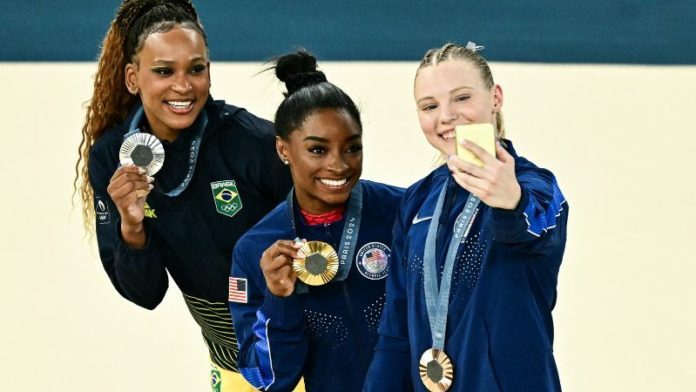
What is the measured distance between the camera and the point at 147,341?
19.5 ft

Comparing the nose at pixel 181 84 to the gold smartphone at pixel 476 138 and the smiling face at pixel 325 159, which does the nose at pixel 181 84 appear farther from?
the gold smartphone at pixel 476 138

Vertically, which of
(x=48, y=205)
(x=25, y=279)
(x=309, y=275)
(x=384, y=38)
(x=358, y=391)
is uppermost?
(x=384, y=38)

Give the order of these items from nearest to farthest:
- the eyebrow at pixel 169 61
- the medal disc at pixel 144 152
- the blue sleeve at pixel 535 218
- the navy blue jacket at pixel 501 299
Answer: the blue sleeve at pixel 535 218 → the navy blue jacket at pixel 501 299 → the medal disc at pixel 144 152 → the eyebrow at pixel 169 61

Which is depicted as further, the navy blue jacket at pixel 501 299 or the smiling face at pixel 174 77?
the smiling face at pixel 174 77

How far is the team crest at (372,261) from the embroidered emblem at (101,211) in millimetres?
1008

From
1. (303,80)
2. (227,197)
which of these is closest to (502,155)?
(303,80)

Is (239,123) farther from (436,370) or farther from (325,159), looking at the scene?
(436,370)

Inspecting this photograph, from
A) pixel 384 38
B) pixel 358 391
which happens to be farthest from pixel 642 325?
pixel 384 38

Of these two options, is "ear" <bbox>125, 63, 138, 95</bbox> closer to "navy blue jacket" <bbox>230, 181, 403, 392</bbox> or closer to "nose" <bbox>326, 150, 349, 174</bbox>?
"navy blue jacket" <bbox>230, 181, 403, 392</bbox>

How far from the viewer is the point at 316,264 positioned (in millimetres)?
3549

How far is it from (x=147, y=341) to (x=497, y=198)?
3.39 meters

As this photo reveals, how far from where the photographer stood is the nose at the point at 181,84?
13.4ft

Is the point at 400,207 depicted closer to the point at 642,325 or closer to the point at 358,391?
the point at 358,391

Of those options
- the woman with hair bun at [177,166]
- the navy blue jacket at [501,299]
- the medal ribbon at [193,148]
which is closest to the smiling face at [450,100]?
the navy blue jacket at [501,299]
